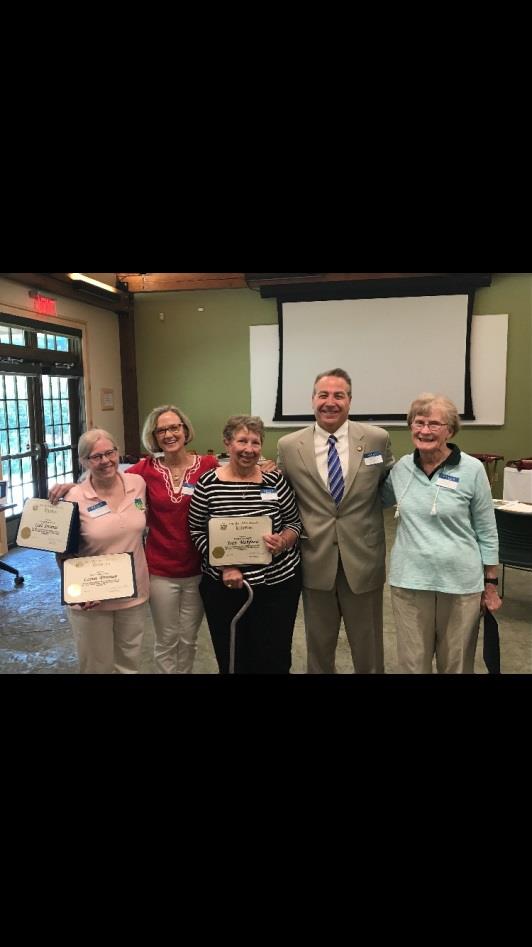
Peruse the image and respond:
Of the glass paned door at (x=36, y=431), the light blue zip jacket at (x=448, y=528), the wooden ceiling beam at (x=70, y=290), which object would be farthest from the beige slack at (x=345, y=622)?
the wooden ceiling beam at (x=70, y=290)

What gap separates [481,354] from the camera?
23.4ft

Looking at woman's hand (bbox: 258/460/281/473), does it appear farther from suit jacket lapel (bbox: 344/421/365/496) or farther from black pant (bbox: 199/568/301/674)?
black pant (bbox: 199/568/301/674)

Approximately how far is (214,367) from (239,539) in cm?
608

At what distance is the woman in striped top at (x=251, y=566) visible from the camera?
2137 mm

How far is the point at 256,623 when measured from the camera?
7.21ft

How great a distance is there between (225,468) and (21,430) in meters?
4.81

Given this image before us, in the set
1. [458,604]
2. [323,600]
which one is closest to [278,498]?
[323,600]

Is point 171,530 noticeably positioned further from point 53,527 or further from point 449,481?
point 449,481

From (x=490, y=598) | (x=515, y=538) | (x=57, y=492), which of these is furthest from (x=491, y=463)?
(x=57, y=492)

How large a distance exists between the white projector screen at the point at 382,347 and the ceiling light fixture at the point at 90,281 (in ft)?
7.30

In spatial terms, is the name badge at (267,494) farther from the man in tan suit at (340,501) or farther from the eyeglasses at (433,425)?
the eyeglasses at (433,425)

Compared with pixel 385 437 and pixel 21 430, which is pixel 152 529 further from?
pixel 21 430

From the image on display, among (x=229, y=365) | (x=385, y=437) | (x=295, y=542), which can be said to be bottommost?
(x=295, y=542)

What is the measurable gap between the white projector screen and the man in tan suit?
5144 millimetres
